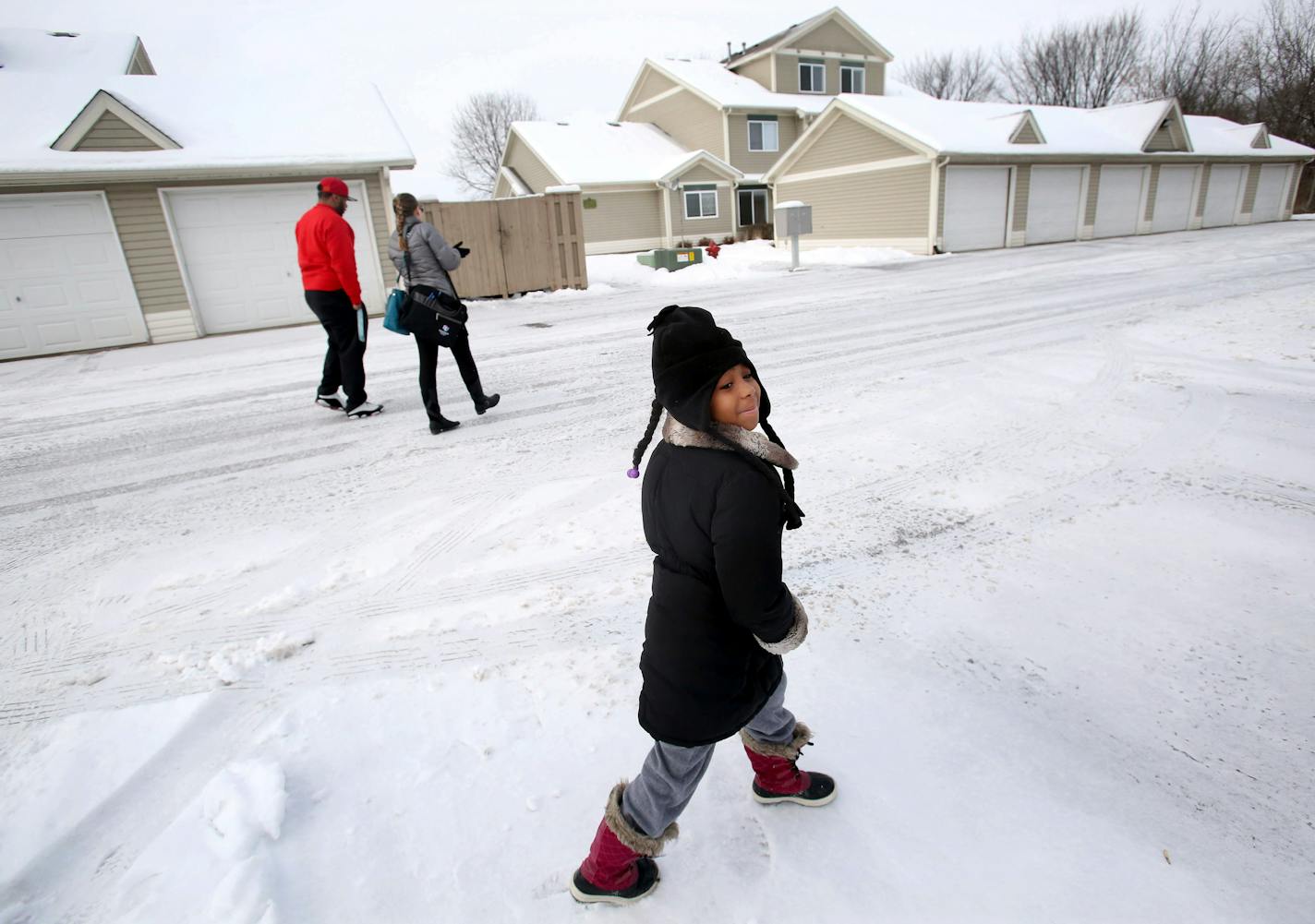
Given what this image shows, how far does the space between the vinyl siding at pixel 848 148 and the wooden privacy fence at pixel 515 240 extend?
1038cm

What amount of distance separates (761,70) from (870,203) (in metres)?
13.4

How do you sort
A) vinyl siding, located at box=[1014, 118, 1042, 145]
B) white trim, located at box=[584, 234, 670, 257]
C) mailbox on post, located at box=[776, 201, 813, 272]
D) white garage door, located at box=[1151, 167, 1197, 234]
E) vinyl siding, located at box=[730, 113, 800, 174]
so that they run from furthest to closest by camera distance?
vinyl siding, located at box=[730, 113, 800, 174], white trim, located at box=[584, 234, 670, 257], white garage door, located at box=[1151, 167, 1197, 234], vinyl siding, located at box=[1014, 118, 1042, 145], mailbox on post, located at box=[776, 201, 813, 272]

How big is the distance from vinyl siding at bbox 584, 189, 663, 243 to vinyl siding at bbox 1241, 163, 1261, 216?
73.0ft

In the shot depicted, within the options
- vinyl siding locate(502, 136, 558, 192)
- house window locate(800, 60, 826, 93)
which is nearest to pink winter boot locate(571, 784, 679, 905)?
vinyl siding locate(502, 136, 558, 192)

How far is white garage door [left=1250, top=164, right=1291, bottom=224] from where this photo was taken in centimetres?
2720

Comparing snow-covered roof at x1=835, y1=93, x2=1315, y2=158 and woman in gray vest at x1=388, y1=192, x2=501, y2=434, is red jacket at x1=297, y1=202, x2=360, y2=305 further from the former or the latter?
snow-covered roof at x1=835, y1=93, x2=1315, y2=158

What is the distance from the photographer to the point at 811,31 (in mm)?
29422

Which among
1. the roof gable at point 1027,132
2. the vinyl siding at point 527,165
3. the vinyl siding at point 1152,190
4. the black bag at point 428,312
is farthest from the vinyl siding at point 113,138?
the vinyl siding at point 1152,190

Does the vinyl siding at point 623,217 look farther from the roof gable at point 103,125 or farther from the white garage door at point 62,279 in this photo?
the white garage door at point 62,279

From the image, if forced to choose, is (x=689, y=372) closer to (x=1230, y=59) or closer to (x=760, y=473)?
(x=760, y=473)

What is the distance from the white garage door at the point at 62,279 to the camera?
10672 millimetres

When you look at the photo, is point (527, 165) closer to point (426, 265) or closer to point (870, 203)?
point (870, 203)

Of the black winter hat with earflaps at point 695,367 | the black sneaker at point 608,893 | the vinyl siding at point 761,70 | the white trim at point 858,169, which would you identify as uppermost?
the vinyl siding at point 761,70

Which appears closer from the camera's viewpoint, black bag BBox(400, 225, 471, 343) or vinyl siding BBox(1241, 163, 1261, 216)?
black bag BBox(400, 225, 471, 343)
